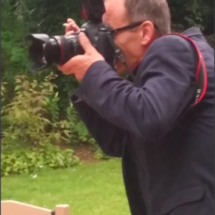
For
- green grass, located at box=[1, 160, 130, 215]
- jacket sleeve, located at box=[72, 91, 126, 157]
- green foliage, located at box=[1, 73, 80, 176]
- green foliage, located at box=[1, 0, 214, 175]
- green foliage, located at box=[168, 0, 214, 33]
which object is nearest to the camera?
jacket sleeve, located at box=[72, 91, 126, 157]

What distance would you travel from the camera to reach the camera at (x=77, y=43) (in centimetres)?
144

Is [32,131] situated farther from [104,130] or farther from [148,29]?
[148,29]

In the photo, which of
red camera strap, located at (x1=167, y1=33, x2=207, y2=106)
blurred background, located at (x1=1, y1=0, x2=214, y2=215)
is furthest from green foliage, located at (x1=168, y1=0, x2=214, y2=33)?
red camera strap, located at (x1=167, y1=33, x2=207, y2=106)

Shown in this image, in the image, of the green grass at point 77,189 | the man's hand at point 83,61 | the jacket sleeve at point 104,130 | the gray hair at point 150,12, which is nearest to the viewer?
the man's hand at point 83,61

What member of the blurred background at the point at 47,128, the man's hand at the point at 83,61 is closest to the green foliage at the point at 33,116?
the blurred background at the point at 47,128

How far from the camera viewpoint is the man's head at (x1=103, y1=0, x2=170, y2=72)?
4.93ft

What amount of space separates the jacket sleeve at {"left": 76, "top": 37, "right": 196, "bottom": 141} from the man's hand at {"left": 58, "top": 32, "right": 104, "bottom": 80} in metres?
0.02

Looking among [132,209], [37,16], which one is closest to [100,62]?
[132,209]

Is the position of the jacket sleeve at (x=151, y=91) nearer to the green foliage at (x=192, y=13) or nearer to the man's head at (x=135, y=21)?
the man's head at (x=135, y=21)

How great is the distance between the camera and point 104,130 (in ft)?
5.45

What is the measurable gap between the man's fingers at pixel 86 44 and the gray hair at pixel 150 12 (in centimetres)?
14

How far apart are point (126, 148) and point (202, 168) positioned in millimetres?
262

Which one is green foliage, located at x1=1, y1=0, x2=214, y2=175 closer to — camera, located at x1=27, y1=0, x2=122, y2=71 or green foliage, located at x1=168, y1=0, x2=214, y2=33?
green foliage, located at x1=168, y1=0, x2=214, y2=33

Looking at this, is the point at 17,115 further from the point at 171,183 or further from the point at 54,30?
the point at 171,183
